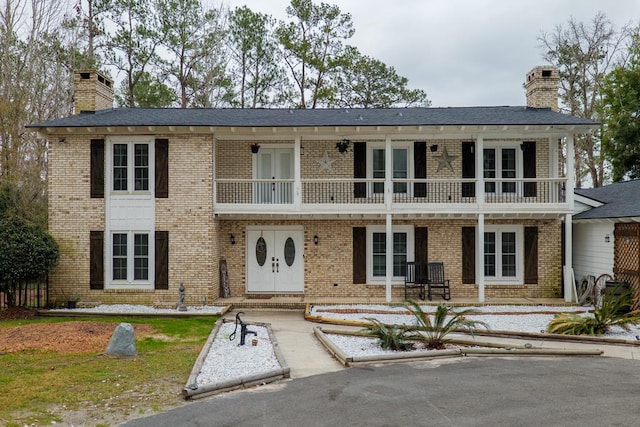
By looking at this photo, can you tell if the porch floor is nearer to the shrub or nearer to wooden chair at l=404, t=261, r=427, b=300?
wooden chair at l=404, t=261, r=427, b=300

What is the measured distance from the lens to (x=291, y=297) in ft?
54.0

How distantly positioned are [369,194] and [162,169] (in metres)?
6.52

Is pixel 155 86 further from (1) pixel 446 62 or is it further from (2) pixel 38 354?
(2) pixel 38 354

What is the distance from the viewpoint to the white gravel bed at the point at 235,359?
807 centimetres

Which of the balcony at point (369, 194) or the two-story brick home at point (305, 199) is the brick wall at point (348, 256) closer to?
the two-story brick home at point (305, 199)

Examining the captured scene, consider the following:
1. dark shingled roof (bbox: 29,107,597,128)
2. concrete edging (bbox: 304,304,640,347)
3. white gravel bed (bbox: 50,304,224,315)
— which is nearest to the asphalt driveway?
concrete edging (bbox: 304,304,640,347)

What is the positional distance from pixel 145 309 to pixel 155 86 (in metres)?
17.5

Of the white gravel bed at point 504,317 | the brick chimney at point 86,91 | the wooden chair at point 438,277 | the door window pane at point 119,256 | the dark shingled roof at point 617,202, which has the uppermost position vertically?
the brick chimney at point 86,91

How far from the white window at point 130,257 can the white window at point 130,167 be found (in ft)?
4.63

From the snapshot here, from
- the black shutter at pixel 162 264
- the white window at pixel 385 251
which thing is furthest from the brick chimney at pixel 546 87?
the black shutter at pixel 162 264

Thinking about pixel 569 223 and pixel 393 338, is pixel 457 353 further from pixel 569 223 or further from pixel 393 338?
pixel 569 223

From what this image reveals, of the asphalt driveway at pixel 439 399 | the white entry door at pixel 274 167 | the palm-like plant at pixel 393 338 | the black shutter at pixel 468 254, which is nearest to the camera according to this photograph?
the asphalt driveway at pixel 439 399

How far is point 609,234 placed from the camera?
1509 centimetres

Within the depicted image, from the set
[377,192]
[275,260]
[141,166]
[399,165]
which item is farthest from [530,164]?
[141,166]
